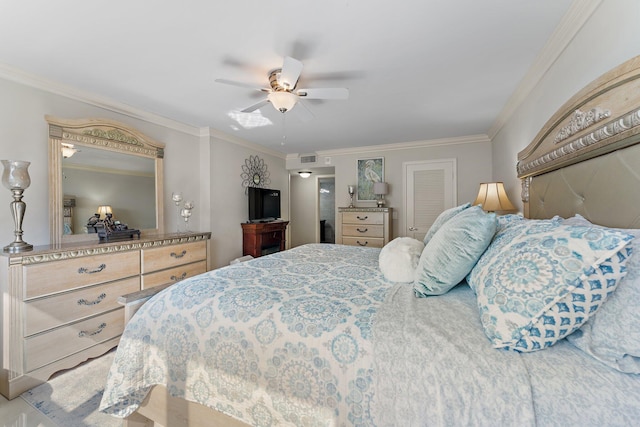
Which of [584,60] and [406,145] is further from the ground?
[406,145]

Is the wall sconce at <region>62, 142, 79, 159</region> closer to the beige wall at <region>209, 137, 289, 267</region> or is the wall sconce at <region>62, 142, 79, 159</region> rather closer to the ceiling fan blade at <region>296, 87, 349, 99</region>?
the beige wall at <region>209, 137, 289, 267</region>

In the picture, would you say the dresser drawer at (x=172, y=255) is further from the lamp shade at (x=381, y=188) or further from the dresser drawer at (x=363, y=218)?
the lamp shade at (x=381, y=188)

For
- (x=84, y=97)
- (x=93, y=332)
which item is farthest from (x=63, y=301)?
(x=84, y=97)

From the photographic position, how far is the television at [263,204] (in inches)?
171

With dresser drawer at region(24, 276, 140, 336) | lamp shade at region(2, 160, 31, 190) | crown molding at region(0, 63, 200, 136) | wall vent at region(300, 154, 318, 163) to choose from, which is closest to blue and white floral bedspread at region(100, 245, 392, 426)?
dresser drawer at region(24, 276, 140, 336)

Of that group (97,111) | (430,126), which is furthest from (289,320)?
(430,126)

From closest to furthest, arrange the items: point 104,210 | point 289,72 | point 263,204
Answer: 1. point 289,72
2. point 104,210
3. point 263,204

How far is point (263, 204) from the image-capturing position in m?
4.53

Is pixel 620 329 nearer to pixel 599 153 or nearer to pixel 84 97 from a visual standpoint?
pixel 599 153

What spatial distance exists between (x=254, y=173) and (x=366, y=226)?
6.99 ft

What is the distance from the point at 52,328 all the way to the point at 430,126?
171 inches

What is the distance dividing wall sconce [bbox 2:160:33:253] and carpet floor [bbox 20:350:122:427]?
1.00 metres

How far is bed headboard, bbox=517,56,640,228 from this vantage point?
1007mm

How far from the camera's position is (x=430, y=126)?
140 inches
